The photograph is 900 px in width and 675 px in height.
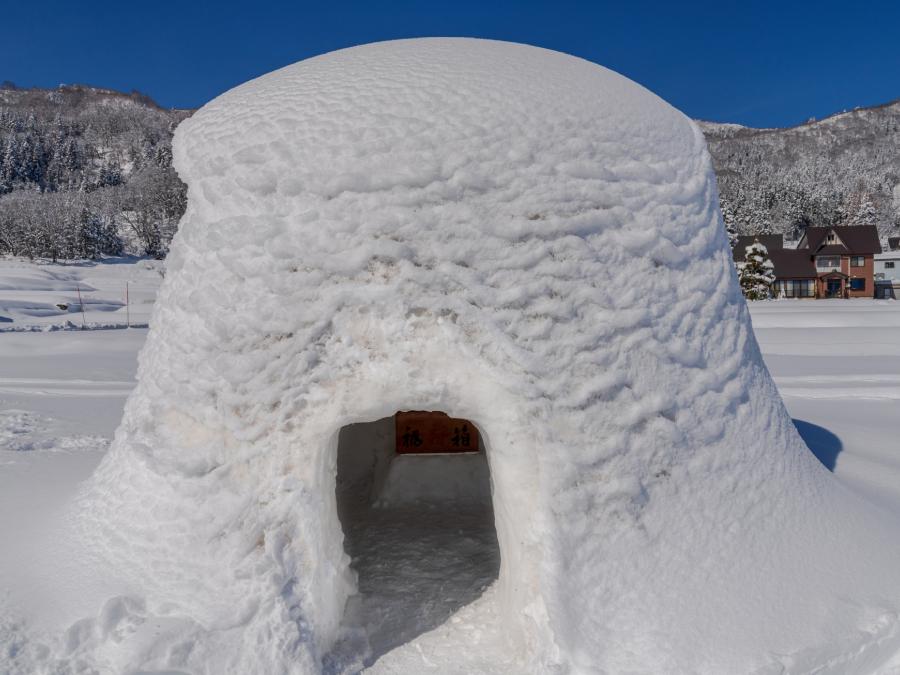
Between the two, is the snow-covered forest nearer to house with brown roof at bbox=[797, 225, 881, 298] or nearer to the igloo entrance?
house with brown roof at bbox=[797, 225, 881, 298]

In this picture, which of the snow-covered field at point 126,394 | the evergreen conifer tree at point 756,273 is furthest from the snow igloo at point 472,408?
the evergreen conifer tree at point 756,273

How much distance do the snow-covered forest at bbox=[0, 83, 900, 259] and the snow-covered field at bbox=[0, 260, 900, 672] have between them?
32781 millimetres

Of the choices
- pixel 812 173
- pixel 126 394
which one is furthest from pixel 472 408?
pixel 812 173

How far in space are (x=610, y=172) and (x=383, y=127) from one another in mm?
1162

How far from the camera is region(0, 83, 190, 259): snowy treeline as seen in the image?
1879 inches

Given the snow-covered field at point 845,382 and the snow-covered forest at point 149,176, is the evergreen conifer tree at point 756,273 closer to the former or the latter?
the snow-covered field at point 845,382

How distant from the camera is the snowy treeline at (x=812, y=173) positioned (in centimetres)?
6301

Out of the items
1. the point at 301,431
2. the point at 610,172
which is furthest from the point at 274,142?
the point at 610,172

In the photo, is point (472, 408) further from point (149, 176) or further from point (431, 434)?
point (149, 176)

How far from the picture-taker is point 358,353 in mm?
2742

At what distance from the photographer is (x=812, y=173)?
78438 mm

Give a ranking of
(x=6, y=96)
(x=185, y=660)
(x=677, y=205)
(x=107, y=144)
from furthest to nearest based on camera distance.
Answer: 1. (x=6, y=96)
2. (x=107, y=144)
3. (x=677, y=205)
4. (x=185, y=660)

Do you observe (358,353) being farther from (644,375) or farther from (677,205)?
(677,205)

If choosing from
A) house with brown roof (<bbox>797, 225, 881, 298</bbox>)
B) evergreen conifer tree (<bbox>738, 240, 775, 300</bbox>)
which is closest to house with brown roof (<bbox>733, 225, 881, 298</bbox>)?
house with brown roof (<bbox>797, 225, 881, 298</bbox>)
